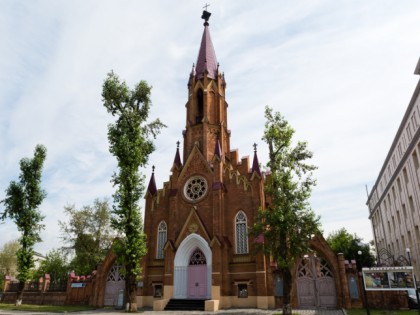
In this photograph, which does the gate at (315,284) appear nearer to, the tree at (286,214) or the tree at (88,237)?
the tree at (286,214)

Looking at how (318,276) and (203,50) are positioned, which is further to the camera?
(203,50)

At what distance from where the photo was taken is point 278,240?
1977 centimetres

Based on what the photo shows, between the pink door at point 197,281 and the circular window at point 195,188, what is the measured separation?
5.96m

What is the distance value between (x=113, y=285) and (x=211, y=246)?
34.5ft

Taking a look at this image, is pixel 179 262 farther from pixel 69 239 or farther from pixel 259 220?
pixel 69 239

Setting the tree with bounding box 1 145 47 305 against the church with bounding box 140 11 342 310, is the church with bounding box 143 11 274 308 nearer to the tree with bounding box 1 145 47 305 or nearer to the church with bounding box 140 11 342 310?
the church with bounding box 140 11 342 310

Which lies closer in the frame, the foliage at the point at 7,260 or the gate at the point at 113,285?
the gate at the point at 113,285

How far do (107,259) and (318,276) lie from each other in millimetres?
18453

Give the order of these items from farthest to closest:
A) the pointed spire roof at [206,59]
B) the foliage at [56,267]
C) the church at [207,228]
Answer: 1. the foliage at [56,267]
2. the pointed spire roof at [206,59]
3. the church at [207,228]

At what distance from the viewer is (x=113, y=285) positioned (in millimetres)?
29375

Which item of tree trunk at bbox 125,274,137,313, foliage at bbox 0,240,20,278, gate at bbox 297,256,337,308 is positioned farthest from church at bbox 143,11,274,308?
foliage at bbox 0,240,20,278

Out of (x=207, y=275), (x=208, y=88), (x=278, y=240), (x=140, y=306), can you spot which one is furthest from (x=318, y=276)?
(x=208, y=88)

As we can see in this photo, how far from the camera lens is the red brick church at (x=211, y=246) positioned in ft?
78.4

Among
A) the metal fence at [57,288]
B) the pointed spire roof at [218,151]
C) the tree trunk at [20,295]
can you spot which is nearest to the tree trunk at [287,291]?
the pointed spire roof at [218,151]
